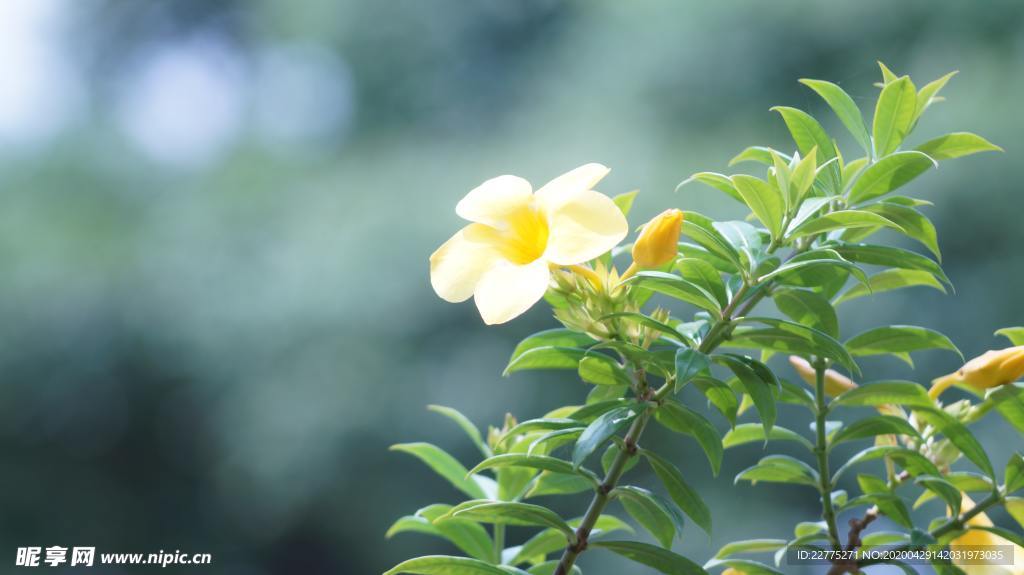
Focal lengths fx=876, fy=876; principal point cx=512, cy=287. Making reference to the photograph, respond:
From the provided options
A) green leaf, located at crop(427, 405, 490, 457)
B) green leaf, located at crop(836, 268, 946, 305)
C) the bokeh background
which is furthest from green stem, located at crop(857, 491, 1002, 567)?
the bokeh background

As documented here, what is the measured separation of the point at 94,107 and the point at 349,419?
210 centimetres

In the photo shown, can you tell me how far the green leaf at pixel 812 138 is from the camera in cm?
41

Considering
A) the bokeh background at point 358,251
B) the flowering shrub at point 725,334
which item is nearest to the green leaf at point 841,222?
the flowering shrub at point 725,334

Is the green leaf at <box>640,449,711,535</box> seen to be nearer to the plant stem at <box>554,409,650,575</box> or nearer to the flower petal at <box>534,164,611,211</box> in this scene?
the plant stem at <box>554,409,650,575</box>


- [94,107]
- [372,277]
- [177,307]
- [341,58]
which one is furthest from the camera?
[341,58]

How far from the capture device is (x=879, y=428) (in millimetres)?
430

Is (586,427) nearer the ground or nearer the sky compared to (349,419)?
nearer the ground

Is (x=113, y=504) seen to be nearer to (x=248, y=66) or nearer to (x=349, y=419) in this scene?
(x=349, y=419)

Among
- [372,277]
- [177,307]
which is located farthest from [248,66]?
[372,277]

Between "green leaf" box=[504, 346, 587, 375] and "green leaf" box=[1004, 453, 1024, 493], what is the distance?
21 centimetres

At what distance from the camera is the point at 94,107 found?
4305 millimetres

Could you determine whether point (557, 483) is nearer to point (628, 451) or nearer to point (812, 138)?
point (628, 451)

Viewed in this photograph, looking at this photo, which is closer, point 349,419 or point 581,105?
point 349,419

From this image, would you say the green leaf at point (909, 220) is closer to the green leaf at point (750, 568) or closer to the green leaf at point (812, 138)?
the green leaf at point (812, 138)
